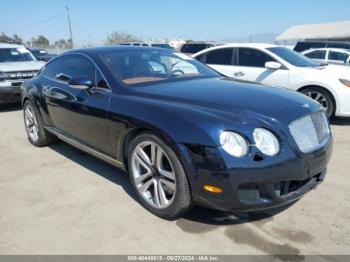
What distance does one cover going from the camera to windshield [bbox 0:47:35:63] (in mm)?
9820

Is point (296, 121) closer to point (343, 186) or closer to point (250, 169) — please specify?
point (250, 169)

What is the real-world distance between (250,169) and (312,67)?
5272 mm

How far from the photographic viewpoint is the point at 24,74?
29.3 ft

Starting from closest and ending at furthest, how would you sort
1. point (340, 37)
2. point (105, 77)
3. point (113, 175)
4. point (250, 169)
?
point (250, 169), point (105, 77), point (113, 175), point (340, 37)

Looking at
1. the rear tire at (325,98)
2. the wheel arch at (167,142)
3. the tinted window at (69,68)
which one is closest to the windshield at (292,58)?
the rear tire at (325,98)

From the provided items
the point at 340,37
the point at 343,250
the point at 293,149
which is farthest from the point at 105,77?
the point at 340,37

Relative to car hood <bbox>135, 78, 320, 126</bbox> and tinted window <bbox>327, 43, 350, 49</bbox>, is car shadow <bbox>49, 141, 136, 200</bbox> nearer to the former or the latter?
car hood <bbox>135, 78, 320, 126</bbox>

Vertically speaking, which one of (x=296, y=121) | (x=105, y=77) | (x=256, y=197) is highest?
(x=105, y=77)

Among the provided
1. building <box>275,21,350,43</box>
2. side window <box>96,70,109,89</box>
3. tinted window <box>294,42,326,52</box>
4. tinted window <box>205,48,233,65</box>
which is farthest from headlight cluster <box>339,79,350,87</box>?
building <box>275,21,350,43</box>

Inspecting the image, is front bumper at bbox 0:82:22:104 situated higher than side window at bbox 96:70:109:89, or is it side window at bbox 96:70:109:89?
side window at bbox 96:70:109:89

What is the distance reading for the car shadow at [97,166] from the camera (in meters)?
4.19

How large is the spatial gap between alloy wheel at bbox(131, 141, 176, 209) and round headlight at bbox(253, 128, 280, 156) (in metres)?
0.74

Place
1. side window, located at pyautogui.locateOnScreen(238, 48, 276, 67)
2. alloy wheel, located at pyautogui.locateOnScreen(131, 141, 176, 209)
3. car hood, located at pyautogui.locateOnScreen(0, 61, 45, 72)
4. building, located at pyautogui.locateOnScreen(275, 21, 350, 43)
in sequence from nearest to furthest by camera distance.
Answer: alloy wheel, located at pyautogui.locateOnScreen(131, 141, 176, 209) → side window, located at pyautogui.locateOnScreen(238, 48, 276, 67) → car hood, located at pyautogui.locateOnScreen(0, 61, 45, 72) → building, located at pyautogui.locateOnScreen(275, 21, 350, 43)

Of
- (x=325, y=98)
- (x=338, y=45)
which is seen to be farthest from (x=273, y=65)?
(x=338, y=45)
